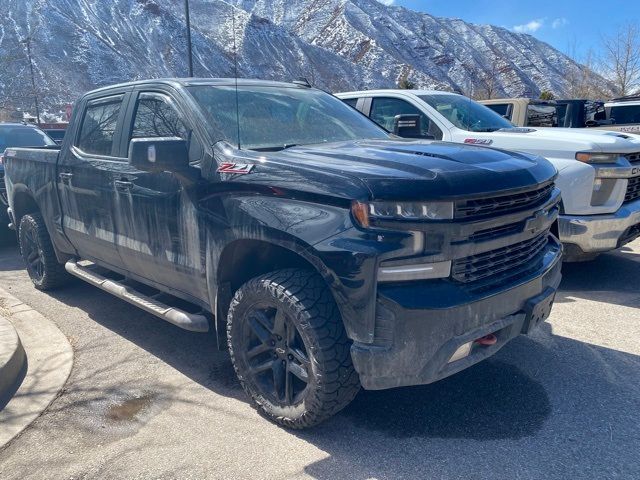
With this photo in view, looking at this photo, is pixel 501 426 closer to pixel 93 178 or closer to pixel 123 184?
pixel 123 184

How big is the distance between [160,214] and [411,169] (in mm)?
1798

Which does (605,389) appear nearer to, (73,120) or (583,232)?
(583,232)

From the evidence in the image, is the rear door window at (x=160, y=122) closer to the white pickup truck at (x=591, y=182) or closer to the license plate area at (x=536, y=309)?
the white pickup truck at (x=591, y=182)

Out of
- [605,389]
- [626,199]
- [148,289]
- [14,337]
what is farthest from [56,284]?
[626,199]

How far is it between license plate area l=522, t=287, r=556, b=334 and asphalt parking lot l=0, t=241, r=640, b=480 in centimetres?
54

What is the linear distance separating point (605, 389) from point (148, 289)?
3.83 metres

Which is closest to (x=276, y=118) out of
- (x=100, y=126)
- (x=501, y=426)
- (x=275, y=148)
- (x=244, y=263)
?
(x=275, y=148)

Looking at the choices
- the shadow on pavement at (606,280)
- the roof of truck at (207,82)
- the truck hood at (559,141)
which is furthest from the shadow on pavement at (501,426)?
the roof of truck at (207,82)

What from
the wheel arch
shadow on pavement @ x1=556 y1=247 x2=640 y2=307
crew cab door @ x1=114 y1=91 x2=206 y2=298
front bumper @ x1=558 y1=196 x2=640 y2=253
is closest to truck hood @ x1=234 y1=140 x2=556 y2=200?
the wheel arch

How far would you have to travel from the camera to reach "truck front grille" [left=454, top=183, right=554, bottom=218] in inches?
106

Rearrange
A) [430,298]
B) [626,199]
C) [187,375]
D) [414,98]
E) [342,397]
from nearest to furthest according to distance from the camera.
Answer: [430,298], [342,397], [187,375], [626,199], [414,98]

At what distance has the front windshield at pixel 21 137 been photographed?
894cm

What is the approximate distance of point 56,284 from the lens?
5.72 m

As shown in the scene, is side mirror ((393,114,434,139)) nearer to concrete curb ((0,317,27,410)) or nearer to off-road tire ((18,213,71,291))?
concrete curb ((0,317,27,410))
